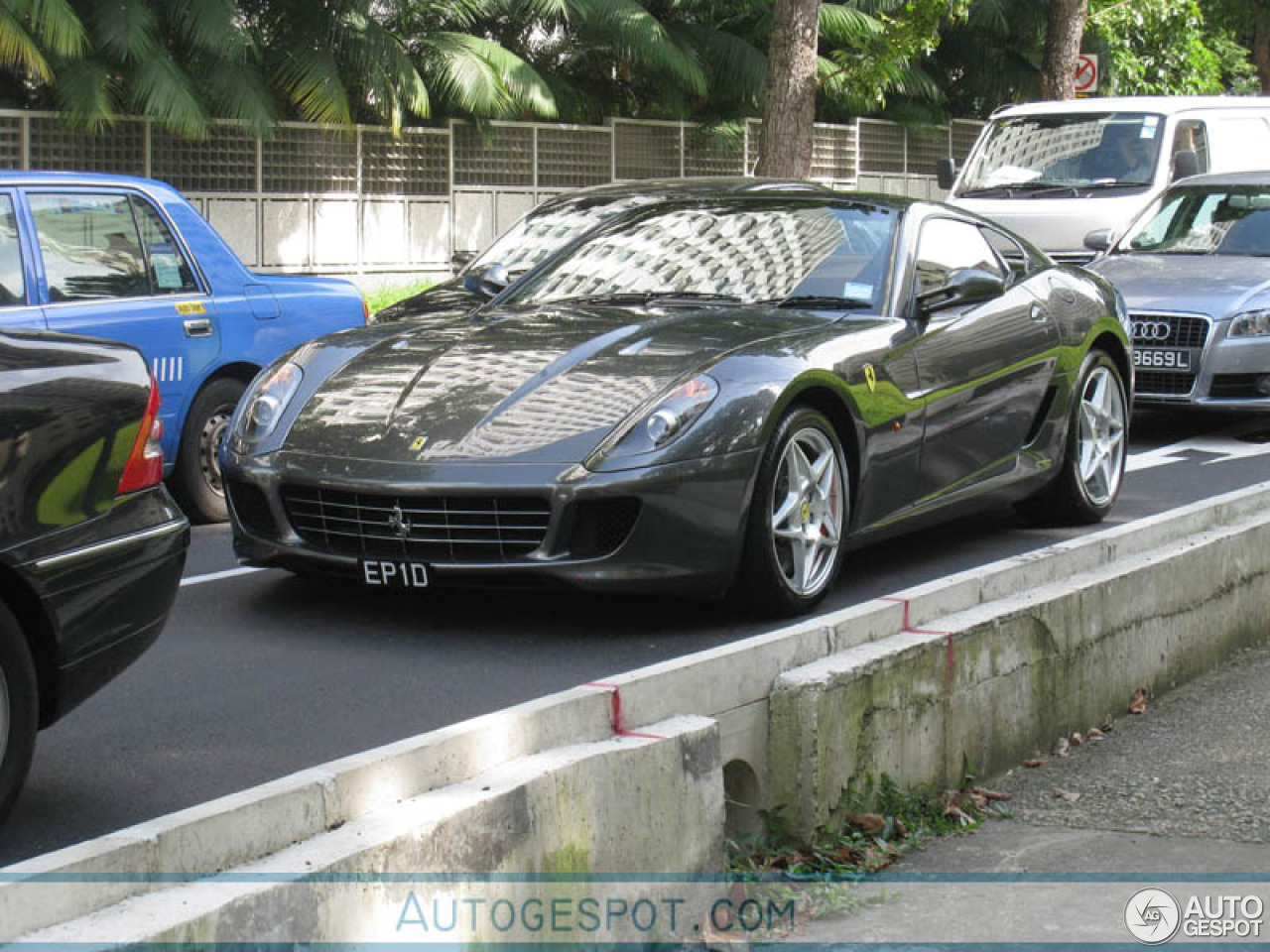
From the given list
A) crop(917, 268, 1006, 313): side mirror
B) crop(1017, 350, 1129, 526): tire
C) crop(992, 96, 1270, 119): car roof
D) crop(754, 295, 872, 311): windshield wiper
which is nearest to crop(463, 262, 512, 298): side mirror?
crop(754, 295, 872, 311): windshield wiper

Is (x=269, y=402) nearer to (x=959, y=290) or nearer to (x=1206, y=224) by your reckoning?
(x=959, y=290)

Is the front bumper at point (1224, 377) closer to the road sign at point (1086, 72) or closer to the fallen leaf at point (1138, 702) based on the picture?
the fallen leaf at point (1138, 702)

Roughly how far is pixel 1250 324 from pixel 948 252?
4817 mm

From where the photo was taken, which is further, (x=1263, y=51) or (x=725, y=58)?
(x=1263, y=51)

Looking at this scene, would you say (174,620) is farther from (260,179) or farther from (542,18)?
(542,18)

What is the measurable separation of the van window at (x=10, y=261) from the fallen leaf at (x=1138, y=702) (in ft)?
14.5

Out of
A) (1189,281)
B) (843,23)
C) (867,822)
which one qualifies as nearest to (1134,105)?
(1189,281)

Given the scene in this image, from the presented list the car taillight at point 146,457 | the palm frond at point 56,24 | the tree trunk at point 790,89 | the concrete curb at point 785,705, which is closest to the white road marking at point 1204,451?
the concrete curb at point 785,705

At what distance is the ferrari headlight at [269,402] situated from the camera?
21.7 ft

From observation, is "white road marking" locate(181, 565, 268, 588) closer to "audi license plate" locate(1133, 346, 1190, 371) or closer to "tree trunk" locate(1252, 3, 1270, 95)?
"audi license plate" locate(1133, 346, 1190, 371)

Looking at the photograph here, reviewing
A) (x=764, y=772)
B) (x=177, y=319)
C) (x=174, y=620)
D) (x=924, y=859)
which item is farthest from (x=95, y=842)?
(x=177, y=319)

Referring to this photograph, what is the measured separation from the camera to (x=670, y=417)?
6.19 m

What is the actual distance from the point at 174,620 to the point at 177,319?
2.21 metres

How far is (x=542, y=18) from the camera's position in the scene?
26.3m
